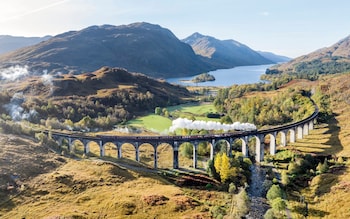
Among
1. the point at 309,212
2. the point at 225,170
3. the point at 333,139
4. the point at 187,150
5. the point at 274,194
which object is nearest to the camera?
the point at 309,212

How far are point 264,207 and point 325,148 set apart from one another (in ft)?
152

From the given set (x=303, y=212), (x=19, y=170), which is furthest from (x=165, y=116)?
(x=303, y=212)

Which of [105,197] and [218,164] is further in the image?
[218,164]

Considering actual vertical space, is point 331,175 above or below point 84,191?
above

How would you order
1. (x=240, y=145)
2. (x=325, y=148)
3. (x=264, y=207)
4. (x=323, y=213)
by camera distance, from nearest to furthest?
(x=323, y=213)
(x=264, y=207)
(x=325, y=148)
(x=240, y=145)

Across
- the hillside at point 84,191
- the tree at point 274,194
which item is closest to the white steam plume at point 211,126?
the hillside at point 84,191

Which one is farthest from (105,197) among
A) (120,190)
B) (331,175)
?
(331,175)

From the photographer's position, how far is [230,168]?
80938 millimetres

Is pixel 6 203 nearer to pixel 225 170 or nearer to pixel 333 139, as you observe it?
pixel 225 170

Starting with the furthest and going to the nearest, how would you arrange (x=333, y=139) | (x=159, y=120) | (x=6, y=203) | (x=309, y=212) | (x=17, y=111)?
1. (x=159, y=120)
2. (x=17, y=111)
3. (x=333, y=139)
4. (x=6, y=203)
5. (x=309, y=212)

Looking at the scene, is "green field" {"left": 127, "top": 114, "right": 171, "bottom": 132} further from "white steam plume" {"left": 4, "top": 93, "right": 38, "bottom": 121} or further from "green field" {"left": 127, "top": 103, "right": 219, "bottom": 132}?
"white steam plume" {"left": 4, "top": 93, "right": 38, "bottom": 121}

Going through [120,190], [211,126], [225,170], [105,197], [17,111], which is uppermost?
[17,111]

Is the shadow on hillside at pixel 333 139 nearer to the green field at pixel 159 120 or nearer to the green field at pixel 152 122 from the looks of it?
the green field at pixel 159 120

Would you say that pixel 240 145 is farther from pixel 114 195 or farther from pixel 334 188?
pixel 114 195
